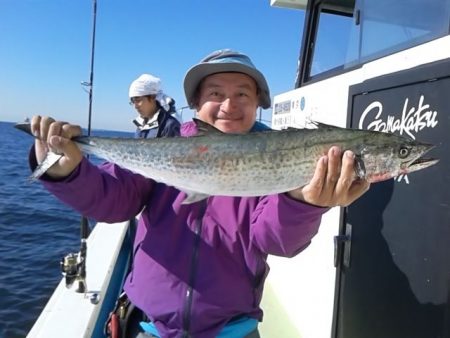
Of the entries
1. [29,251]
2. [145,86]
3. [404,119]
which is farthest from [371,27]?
[29,251]

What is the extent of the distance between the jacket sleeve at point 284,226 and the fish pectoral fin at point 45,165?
95cm

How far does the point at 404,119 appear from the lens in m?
2.17

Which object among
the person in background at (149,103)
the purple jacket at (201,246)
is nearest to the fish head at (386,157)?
the purple jacket at (201,246)

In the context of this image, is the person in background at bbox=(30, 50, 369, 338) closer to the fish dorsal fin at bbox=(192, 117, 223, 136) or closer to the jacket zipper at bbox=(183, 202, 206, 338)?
the jacket zipper at bbox=(183, 202, 206, 338)

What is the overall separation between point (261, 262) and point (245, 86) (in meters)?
0.87

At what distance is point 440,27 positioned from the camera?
2.37 meters

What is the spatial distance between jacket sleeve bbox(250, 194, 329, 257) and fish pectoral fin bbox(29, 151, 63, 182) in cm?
95

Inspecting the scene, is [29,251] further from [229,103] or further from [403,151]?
[403,151]

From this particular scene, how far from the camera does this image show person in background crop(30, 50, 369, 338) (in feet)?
5.99

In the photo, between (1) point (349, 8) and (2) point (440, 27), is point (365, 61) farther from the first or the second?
(1) point (349, 8)

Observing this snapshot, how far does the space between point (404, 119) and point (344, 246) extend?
890mm

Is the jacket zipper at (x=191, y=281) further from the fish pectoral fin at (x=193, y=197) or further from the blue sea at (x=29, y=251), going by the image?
the blue sea at (x=29, y=251)

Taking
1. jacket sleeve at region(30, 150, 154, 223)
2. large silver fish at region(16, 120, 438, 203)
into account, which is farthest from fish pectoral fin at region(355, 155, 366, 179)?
jacket sleeve at region(30, 150, 154, 223)

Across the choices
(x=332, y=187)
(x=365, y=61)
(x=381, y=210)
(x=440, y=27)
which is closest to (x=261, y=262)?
(x=332, y=187)
